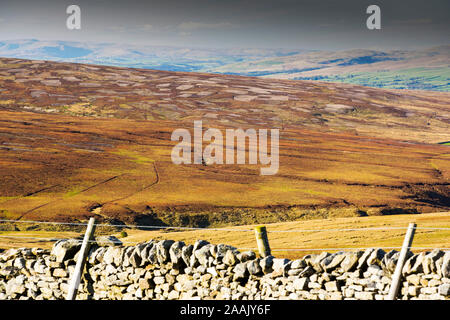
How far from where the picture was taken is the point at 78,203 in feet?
125

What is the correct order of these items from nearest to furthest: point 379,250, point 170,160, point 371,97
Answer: point 379,250 → point 170,160 → point 371,97

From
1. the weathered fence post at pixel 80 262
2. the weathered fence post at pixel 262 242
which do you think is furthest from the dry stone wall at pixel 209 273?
the weathered fence post at pixel 80 262

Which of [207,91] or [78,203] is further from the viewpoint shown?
[207,91]

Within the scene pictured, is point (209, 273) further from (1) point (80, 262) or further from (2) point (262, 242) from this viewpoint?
(1) point (80, 262)

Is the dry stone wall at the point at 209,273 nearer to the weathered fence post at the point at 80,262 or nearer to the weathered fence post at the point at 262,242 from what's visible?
the weathered fence post at the point at 262,242

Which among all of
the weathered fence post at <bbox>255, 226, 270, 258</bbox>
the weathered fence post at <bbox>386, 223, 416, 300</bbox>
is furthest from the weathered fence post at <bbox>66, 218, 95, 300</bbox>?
the weathered fence post at <bbox>386, 223, 416, 300</bbox>

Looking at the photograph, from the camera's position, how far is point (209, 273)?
12180mm

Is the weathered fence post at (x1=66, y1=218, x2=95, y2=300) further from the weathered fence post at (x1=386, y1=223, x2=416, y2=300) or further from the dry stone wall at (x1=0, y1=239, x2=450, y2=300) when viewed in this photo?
the weathered fence post at (x1=386, y1=223, x2=416, y2=300)

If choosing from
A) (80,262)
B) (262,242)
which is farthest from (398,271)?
(80,262)

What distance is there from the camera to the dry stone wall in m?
10.3
